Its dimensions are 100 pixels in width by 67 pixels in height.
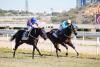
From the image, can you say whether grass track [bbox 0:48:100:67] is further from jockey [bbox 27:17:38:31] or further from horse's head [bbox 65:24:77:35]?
horse's head [bbox 65:24:77:35]

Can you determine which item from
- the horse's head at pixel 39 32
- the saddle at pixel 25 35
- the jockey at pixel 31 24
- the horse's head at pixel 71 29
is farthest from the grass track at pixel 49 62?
the horse's head at pixel 71 29

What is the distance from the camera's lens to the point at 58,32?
17.9 m

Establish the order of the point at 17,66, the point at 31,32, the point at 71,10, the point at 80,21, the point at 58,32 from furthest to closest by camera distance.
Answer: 1. the point at 71,10
2. the point at 80,21
3. the point at 58,32
4. the point at 31,32
5. the point at 17,66

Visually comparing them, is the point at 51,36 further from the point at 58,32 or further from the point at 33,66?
the point at 33,66

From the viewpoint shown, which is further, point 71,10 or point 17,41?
point 71,10

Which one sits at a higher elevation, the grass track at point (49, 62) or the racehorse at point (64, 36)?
the racehorse at point (64, 36)

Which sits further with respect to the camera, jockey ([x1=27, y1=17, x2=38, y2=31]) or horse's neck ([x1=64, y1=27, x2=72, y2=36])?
horse's neck ([x1=64, y1=27, x2=72, y2=36])

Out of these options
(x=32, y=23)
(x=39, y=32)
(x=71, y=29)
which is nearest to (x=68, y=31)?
(x=71, y=29)

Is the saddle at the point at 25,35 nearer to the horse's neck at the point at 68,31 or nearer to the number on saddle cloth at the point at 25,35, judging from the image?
the number on saddle cloth at the point at 25,35

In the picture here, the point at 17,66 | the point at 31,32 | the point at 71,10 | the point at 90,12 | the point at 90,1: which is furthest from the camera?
the point at 90,1

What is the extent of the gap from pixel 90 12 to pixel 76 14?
2.25 metres

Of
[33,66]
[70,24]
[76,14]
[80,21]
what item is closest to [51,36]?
[70,24]

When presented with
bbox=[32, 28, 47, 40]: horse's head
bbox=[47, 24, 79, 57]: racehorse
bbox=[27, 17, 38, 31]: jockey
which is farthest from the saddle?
bbox=[47, 24, 79, 57]: racehorse

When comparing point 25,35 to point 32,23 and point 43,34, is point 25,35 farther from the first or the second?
point 43,34
